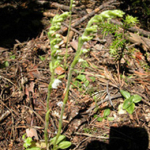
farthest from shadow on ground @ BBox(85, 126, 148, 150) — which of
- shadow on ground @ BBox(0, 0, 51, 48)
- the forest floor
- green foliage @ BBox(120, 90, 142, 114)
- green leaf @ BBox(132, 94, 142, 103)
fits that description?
shadow on ground @ BBox(0, 0, 51, 48)

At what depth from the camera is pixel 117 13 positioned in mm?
1723

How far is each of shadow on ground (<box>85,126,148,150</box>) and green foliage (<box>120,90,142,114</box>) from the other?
0.35 m

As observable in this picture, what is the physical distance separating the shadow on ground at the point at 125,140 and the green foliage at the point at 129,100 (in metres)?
0.35

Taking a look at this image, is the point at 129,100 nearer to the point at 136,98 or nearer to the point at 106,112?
the point at 136,98

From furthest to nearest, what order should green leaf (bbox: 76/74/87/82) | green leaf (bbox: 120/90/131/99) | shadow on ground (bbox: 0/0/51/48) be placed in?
shadow on ground (bbox: 0/0/51/48) < green leaf (bbox: 76/74/87/82) < green leaf (bbox: 120/90/131/99)

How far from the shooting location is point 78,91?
3453mm

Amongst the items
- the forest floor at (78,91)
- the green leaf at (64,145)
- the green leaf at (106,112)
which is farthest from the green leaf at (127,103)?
the green leaf at (64,145)

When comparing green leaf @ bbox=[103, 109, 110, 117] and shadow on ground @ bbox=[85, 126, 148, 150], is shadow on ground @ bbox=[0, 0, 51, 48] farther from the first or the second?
shadow on ground @ bbox=[85, 126, 148, 150]

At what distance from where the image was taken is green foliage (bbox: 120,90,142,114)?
3117 millimetres

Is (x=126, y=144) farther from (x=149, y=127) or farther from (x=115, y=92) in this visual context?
(x=115, y=92)

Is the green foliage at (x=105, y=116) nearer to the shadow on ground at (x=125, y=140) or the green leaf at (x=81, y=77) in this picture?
the shadow on ground at (x=125, y=140)

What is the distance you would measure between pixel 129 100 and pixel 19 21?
3.92 m

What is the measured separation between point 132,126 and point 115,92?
28.9 inches

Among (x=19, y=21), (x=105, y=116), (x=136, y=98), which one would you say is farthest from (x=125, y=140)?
(x=19, y=21)
